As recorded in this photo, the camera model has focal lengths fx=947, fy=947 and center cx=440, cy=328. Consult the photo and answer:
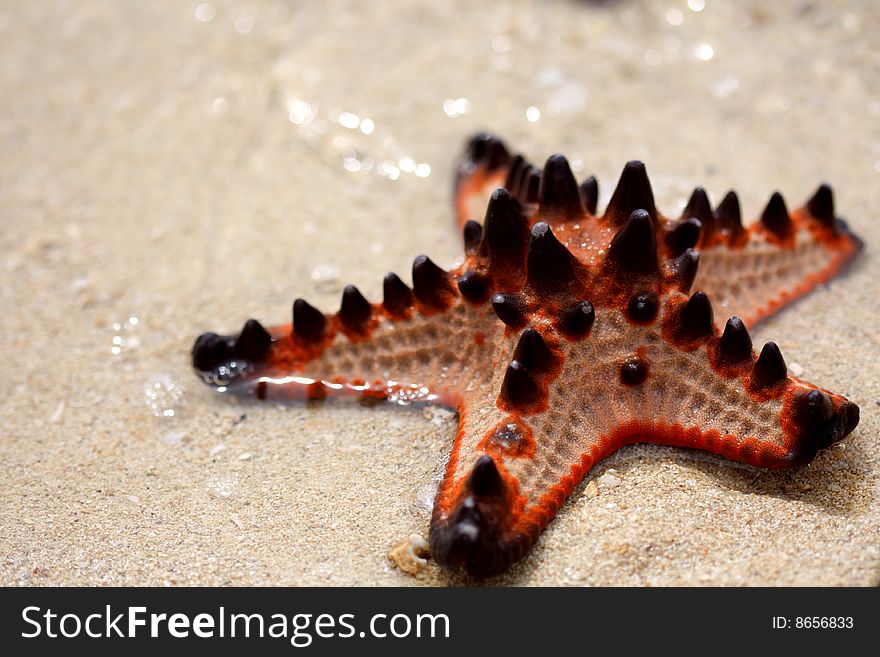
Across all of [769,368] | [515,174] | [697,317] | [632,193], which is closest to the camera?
[769,368]

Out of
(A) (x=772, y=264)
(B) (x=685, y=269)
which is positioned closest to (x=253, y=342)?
(B) (x=685, y=269)

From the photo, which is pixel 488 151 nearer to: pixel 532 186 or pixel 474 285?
pixel 532 186

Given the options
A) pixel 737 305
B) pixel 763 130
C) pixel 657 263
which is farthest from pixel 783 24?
pixel 657 263

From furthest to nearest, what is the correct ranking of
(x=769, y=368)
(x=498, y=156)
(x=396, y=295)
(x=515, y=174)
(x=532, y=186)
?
(x=498, y=156)
(x=515, y=174)
(x=532, y=186)
(x=396, y=295)
(x=769, y=368)

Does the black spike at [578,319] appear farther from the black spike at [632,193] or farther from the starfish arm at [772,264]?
the starfish arm at [772,264]

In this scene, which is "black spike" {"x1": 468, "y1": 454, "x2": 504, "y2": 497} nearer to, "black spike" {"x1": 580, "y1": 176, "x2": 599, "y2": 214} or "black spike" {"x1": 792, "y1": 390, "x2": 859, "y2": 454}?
"black spike" {"x1": 792, "y1": 390, "x2": 859, "y2": 454}
